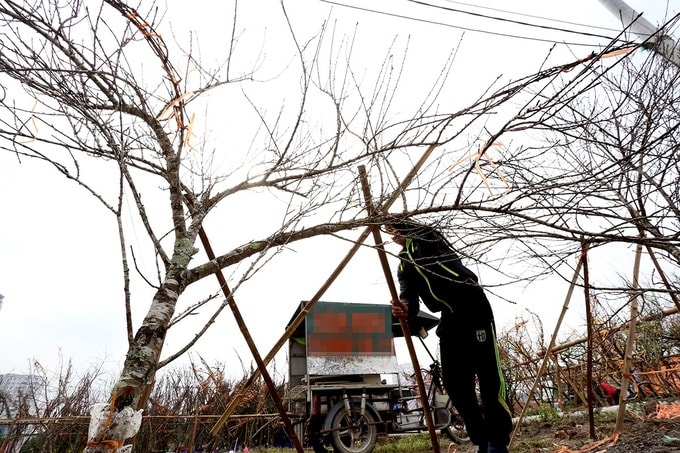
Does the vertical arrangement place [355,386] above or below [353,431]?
above

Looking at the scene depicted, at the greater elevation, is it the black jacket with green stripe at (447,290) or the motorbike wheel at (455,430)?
the black jacket with green stripe at (447,290)

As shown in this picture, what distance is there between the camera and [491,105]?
217 centimetres

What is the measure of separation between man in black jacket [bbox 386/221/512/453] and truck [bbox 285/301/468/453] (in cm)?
194

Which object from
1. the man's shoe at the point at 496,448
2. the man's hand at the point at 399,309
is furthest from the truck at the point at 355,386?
the man's shoe at the point at 496,448

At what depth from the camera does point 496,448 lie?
2.82 metres

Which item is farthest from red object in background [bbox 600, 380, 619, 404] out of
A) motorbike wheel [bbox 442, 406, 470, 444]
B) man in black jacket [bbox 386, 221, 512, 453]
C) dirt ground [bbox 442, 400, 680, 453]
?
man in black jacket [bbox 386, 221, 512, 453]

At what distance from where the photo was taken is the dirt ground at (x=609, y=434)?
Answer: 10.2ft

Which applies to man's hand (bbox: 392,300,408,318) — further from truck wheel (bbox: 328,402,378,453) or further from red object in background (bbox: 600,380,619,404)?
red object in background (bbox: 600,380,619,404)

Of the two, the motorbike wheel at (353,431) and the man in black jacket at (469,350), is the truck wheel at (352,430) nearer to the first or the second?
the motorbike wheel at (353,431)

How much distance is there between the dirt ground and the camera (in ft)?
10.2

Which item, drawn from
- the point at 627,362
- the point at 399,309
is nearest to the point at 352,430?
the point at 399,309

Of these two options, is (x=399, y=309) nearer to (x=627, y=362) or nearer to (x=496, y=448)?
(x=496, y=448)

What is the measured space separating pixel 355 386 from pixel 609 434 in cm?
279

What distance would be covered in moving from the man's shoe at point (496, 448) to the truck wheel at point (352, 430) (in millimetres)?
2613
